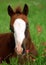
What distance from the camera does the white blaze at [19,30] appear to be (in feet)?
27.7

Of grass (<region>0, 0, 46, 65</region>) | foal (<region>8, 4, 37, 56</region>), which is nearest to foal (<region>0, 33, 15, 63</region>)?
foal (<region>8, 4, 37, 56</region>)

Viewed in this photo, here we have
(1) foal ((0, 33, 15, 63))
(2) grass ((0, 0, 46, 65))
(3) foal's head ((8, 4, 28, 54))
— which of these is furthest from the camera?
(2) grass ((0, 0, 46, 65))

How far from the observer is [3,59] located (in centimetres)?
909

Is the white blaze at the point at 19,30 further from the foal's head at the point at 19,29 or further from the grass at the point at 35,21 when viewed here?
the grass at the point at 35,21

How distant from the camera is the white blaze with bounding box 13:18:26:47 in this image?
8.44m

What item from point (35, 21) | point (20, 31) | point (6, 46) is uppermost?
point (20, 31)

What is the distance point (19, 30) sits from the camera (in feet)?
27.8

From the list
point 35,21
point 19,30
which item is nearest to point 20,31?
point 19,30

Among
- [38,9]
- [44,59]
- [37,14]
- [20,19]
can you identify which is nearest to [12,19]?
[20,19]

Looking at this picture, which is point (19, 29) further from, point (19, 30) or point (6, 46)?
point (6, 46)

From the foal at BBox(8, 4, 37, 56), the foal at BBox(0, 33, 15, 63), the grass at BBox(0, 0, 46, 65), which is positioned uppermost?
the foal at BBox(8, 4, 37, 56)

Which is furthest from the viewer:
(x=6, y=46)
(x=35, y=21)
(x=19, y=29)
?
(x=35, y=21)

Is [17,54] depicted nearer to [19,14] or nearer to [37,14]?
[19,14]

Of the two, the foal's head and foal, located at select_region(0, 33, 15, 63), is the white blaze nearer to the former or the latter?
the foal's head
